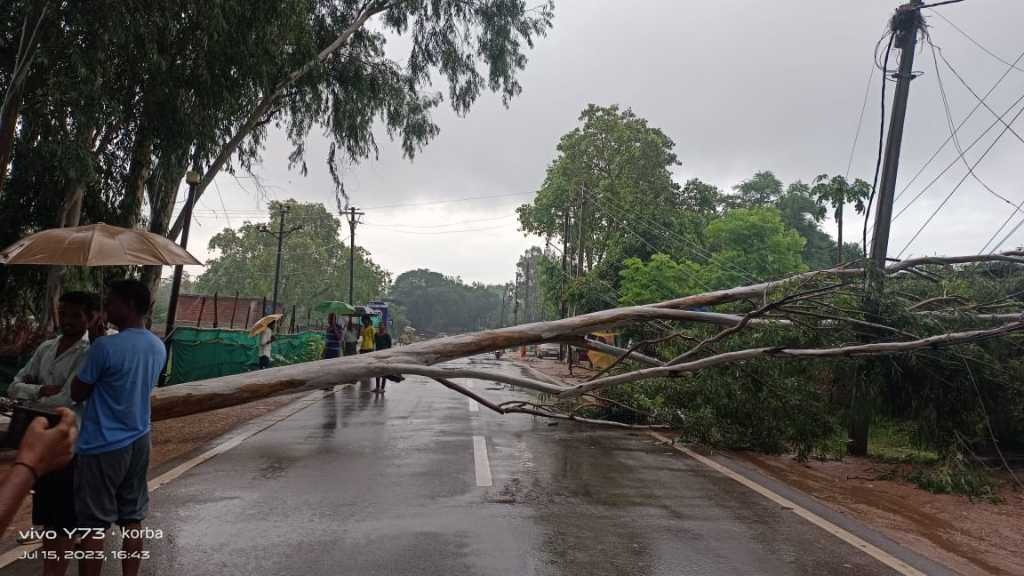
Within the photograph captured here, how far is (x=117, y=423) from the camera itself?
3.35 metres

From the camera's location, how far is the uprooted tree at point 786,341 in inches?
266

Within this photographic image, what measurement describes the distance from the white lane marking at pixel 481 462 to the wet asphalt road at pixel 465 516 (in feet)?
0.18

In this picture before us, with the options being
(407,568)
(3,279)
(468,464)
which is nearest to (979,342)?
(468,464)

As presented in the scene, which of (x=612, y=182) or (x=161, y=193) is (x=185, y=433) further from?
(x=612, y=182)

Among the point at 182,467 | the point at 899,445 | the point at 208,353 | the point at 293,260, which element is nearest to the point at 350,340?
the point at 208,353

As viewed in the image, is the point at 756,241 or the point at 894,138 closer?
the point at 894,138

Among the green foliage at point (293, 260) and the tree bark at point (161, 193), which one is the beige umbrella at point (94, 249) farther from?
the green foliage at point (293, 260)

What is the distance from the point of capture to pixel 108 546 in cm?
454

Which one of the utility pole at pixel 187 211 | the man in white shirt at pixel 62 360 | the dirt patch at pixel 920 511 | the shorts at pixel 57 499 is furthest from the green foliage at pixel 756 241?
the shorts at pixel 57 499

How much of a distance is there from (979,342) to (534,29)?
11.4 metres

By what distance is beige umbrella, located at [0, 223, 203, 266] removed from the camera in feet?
19.6

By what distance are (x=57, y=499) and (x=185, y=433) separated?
682cm

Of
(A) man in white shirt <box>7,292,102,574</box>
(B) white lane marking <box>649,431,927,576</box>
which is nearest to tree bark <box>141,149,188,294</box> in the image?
(A) man in white shirt <box>7,292,102,574</box>

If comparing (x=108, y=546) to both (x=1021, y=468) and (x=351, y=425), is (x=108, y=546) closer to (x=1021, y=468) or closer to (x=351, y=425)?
(x=351, y=425)
